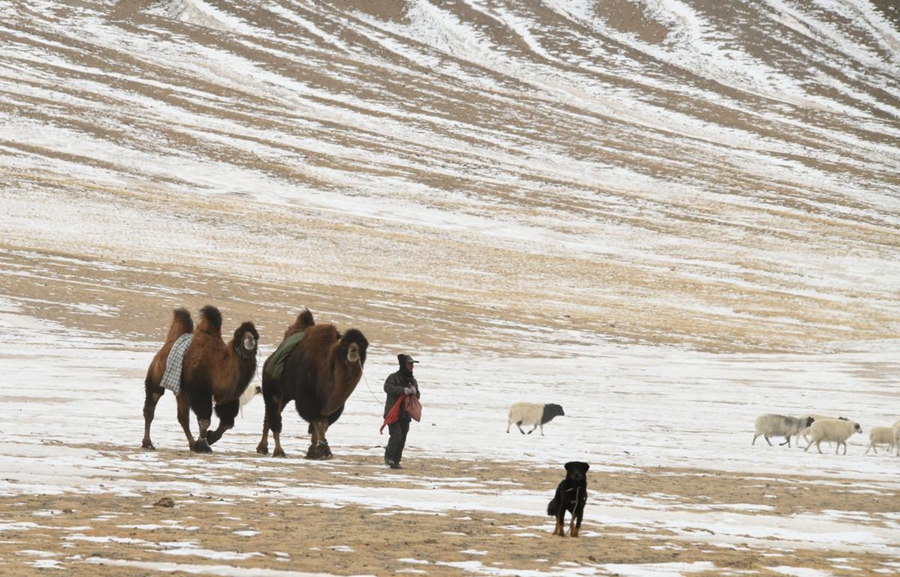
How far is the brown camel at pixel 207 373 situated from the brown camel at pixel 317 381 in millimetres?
571

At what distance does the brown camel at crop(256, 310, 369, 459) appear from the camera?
1466cm

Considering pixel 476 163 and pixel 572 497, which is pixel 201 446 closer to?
pixel 572 497

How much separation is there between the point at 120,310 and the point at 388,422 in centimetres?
1858

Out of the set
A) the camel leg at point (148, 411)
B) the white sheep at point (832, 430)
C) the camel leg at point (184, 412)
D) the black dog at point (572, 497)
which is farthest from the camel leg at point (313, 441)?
the white sheep at point (832, 430)

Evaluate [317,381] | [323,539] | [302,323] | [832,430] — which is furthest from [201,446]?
[832,430]

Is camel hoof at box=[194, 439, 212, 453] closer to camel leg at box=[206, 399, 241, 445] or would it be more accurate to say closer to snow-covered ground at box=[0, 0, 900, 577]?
camel leg at box=[206, 399, 241, 445]

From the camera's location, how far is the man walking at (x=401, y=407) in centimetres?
1438

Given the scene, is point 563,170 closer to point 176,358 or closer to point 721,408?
point 721,408

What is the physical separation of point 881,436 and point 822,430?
1084 mm

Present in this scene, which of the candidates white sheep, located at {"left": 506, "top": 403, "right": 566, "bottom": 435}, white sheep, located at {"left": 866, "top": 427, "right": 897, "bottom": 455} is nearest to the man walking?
white sheep, located at {"left": 506, "top": 403, "right": 566, "bottom": 435}

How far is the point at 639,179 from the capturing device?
3120 inches

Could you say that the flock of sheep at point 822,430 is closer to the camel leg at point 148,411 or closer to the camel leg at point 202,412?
the camel leg at point 202,412

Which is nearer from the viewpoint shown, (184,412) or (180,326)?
(184,412)

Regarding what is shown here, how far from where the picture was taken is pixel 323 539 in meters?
9.66
